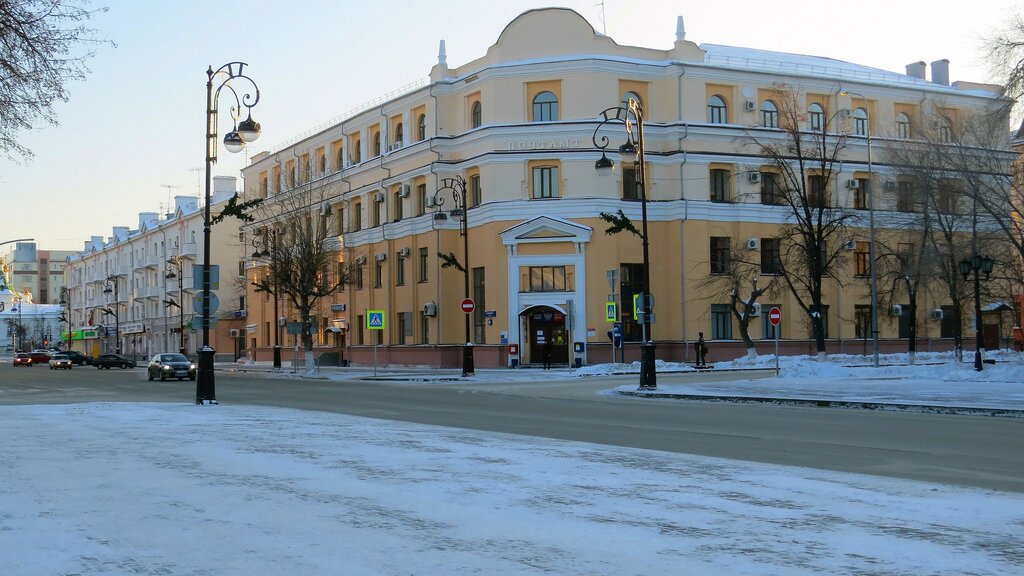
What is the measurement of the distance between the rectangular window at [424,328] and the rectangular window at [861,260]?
82.3 feet

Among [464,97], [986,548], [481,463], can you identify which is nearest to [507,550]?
[986,548]

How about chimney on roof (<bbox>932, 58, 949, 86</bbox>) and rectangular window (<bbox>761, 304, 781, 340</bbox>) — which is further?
chimney on roof (<bbox>932, 58, 949, 86</bbox>)

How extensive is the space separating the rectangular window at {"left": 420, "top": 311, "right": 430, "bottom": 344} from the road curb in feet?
97.8

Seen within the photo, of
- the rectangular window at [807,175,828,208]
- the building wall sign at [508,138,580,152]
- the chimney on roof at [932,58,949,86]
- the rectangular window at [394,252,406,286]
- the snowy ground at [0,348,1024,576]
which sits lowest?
the snowy ground at [0,348,1024,576]

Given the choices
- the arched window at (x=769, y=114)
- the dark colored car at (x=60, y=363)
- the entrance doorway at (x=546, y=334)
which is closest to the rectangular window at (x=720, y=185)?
the arched window at (x=769, y=114)

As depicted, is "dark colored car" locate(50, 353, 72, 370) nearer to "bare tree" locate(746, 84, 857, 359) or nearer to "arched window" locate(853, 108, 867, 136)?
"bare tree" locate(746, 84, 857, 359)

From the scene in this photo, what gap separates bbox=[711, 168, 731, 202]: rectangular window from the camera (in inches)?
2272

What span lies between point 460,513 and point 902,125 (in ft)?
199

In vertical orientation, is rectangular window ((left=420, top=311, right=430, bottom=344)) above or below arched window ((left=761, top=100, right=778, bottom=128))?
below

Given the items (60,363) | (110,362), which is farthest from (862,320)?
(60,363)

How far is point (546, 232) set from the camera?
179 feet

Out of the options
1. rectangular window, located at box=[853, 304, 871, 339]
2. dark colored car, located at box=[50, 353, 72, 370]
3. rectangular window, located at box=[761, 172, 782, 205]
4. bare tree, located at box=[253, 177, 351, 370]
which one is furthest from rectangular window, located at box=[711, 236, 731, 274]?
dark colored car, located at box=[50, 353, 72, 370]

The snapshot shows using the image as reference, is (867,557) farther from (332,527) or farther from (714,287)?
(714,287)

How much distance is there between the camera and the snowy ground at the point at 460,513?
260 inches
